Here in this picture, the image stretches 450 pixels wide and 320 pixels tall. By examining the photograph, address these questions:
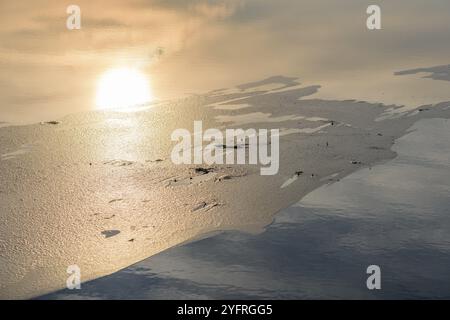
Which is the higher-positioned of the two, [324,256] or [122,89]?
[122,89]

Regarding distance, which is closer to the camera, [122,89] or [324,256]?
[324,256]

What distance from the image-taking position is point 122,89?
23.4ft

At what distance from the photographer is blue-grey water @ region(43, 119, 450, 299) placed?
3.10 meters

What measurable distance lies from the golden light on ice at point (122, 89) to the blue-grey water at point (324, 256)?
3011mm

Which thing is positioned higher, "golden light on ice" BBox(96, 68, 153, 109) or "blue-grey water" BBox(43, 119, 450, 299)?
"golden light on ice" BBox(96, 68, 153, 109)

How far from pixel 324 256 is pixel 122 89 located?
434 cm

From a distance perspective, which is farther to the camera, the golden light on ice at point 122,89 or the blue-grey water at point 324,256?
the golden light on ice at point 122,89

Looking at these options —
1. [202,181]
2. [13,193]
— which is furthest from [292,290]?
[13,193]

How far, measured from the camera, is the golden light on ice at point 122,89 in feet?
21.8

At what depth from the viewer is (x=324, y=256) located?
344cm

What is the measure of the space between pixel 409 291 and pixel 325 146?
2418 millimetres

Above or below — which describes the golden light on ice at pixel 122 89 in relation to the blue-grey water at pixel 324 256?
above

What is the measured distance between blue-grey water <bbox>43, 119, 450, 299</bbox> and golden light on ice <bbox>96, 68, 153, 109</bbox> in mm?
3011

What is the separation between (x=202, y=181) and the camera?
180 inches
